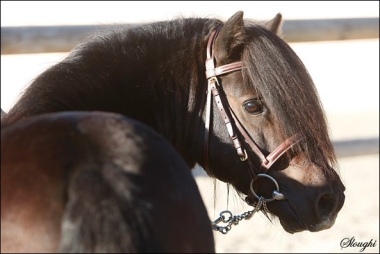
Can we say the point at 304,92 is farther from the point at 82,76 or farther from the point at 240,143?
the point at 82,76

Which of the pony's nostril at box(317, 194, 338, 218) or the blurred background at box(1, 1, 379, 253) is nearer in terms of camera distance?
the pony's nostril at box(317, 194, 338, 218)

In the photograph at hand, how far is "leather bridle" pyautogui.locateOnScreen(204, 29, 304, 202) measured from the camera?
2582mm

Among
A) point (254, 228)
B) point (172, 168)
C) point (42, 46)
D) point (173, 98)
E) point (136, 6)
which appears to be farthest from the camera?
point (136, 6)

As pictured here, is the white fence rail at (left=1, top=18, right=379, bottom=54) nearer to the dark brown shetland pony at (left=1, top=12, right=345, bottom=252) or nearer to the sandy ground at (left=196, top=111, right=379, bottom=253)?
the sandy ground at (left=196, top=111, right=379, bottom=253)

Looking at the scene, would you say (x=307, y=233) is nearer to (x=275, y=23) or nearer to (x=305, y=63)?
(x=275, y=23)

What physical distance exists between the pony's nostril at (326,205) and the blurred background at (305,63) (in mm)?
291

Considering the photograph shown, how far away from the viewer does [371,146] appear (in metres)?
5.29

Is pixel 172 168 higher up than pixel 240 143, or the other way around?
pixel 172 168

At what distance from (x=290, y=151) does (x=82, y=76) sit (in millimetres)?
854

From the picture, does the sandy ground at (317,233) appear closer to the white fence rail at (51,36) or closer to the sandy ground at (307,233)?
the sandy ground at (307,233)

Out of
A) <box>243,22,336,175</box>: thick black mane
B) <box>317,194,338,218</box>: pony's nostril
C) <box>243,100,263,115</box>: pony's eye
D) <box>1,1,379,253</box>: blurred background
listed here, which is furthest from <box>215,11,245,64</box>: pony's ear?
<box>317,194,338,218</box>: pony's nostril

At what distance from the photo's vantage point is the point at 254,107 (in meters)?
2.61

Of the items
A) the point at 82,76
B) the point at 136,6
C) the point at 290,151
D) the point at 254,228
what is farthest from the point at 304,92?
the point at 136,6

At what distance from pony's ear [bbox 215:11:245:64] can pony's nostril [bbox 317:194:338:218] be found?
26.6 inches
